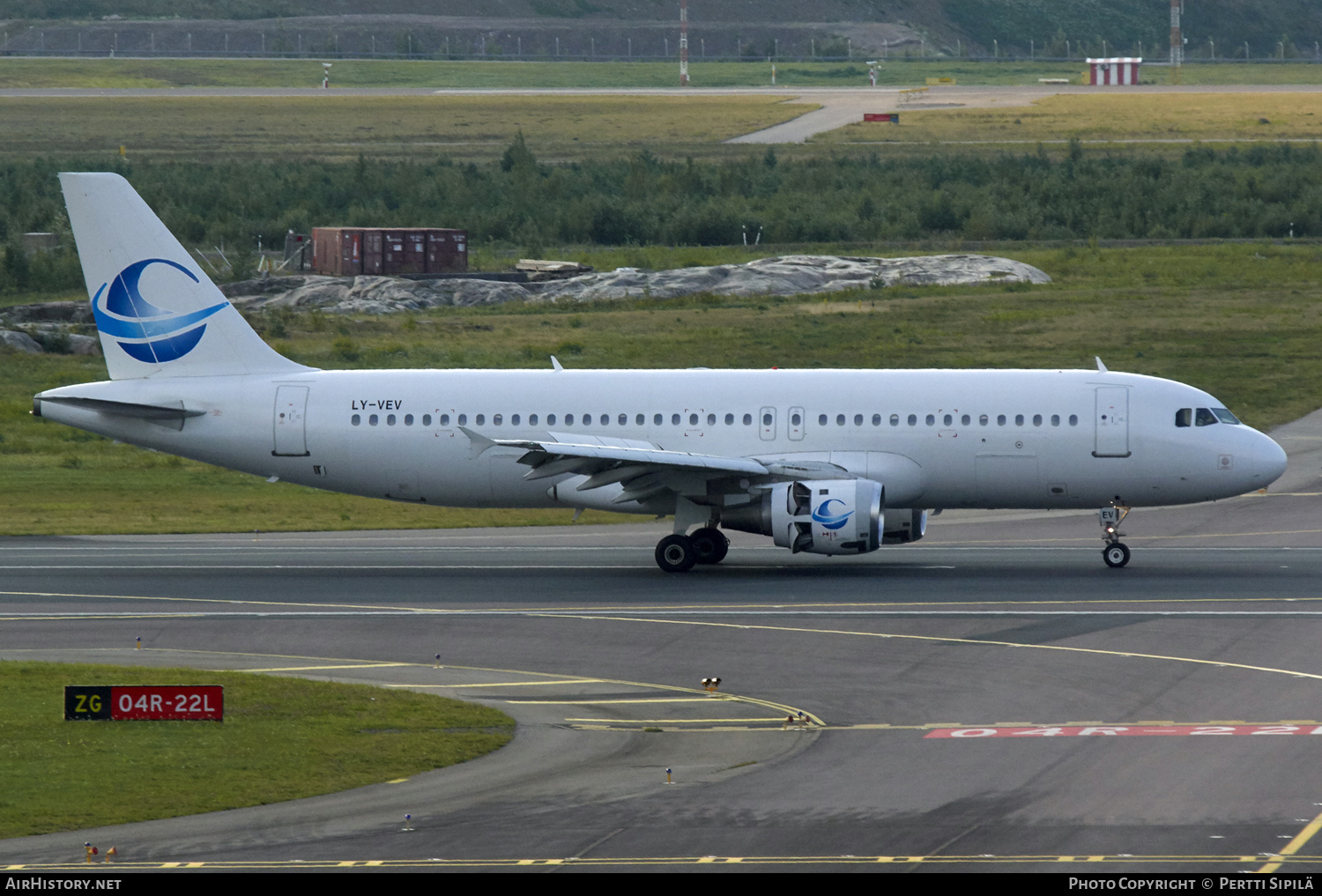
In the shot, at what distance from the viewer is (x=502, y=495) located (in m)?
40.2

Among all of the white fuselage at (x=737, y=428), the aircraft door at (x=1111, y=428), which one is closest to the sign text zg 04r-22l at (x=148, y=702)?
the white fuselage at (x=737, y=428)

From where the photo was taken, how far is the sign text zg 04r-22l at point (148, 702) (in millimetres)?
24391

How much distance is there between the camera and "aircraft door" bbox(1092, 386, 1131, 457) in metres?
38.5

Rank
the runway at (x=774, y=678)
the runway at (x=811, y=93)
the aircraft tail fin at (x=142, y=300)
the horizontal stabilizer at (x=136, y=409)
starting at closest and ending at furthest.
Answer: the runway at (x=774, y=678) < the horizontal stabilizer at (x=136, y=409) < the aircraft tail fin at (x=142, y=300) < the runway at (x=811, y=93)

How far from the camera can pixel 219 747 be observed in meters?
23.0

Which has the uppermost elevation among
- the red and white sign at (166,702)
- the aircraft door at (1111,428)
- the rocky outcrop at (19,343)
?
the aircraft door at (1111,428)

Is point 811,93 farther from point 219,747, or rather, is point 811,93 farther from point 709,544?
point 219,747

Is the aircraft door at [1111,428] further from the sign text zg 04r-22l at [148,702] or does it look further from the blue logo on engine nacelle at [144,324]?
the sign text zg 04r-22l at [148,702]

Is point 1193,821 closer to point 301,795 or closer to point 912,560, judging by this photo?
point 301,795

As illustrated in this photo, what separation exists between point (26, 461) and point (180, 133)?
105 m

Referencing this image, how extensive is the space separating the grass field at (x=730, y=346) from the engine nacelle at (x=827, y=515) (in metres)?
13.1

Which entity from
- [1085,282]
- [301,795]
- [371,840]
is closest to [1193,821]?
[371,840]

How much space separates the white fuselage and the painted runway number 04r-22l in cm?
1496

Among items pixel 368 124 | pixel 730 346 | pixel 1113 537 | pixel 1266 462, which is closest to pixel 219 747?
pixel 1113 537
